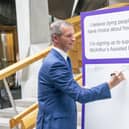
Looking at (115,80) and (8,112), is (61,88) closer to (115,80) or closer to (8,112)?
(115,80)

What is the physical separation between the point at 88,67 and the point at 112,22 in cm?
38

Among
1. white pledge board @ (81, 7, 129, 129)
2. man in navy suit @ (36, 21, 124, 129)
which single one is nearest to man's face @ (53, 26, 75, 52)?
man in navy suit @ (36, 21, 124, 129)

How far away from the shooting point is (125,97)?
7.52 feet

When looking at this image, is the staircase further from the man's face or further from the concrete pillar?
the man's face

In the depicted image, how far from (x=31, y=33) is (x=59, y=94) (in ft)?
10.2

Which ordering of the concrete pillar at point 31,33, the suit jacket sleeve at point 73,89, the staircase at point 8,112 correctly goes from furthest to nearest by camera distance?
the concrete pillar at point 31,33 → the staircase at point 8,112 → the suit jacket sleeve at point 73,89

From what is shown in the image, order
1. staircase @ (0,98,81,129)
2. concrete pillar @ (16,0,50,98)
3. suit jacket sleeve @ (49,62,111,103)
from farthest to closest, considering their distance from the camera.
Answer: concrete pillar @ (16,0,50,98)
staircase @ (0,98,81,129)
suit jacket sleeve @ (49,62,111,103)

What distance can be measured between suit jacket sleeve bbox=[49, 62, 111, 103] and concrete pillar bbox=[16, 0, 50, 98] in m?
3.03

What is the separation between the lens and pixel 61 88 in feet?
7.26

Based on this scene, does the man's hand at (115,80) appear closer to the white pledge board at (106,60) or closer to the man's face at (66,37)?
Result: the white pledge board at (106,60)

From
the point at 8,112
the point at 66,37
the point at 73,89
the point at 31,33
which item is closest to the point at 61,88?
the point at 73,89

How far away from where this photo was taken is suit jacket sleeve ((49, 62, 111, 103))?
2180 mm

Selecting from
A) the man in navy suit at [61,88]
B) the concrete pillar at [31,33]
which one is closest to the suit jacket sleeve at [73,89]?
the man in navy suit at [61,88]

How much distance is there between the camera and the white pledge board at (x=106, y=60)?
226 centimetres
